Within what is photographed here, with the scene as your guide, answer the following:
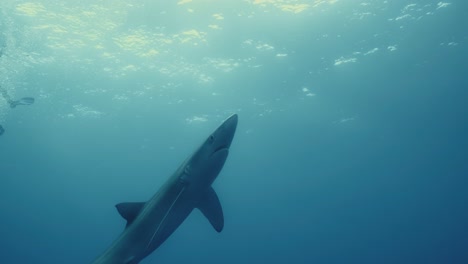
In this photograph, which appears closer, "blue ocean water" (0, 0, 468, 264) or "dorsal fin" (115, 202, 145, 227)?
"dorsal fin" (115, 202, 145, 227)

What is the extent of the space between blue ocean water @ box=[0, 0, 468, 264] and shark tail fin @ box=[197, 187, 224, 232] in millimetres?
14273

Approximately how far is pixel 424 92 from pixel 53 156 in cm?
4446

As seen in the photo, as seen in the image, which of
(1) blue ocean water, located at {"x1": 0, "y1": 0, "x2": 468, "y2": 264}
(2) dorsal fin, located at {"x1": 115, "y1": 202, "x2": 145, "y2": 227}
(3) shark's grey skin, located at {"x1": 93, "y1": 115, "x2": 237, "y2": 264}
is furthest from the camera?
(1) blue ocean water, located at {"x1": 0, "y1": 0, "x2": 468, "y2": 264}

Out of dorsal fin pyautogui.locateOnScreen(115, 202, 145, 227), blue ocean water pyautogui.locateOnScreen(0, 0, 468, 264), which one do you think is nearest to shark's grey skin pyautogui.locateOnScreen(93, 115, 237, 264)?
dorsal fin pyautogui.locateOnScreen(115, 202, 145, 227)

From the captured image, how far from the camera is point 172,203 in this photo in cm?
496

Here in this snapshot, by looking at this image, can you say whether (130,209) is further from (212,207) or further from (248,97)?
(248,97)

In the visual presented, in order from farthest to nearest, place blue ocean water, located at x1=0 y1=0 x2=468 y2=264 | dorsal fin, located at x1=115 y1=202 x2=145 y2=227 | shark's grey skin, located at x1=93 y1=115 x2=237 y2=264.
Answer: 1. blue ocean water, located at x1=0 y1=0 x2=468 y2=264
2. dorsal fin, located at x1=115 y1=202 x2=145 y2=227
3. shark's grey skin, located at x1=93 y1=115 x2=237 y2=264

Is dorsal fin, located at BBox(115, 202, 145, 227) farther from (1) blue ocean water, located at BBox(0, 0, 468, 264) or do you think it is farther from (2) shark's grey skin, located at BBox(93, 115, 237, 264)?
(1) blue ocean water, located at BBox(0, 0, 468, 264)

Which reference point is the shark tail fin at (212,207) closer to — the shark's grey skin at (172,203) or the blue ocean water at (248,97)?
the shark's grey skin at (172,203)

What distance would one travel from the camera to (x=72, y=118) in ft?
115

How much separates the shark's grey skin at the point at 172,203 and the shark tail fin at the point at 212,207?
0.07ft

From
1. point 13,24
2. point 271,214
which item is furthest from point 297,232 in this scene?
point 13,24

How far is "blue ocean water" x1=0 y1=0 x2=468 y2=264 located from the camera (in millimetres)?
19891

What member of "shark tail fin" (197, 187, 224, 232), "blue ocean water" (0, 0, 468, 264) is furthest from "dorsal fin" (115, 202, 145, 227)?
"blue ocean water" (0, 0, 468, 264)
